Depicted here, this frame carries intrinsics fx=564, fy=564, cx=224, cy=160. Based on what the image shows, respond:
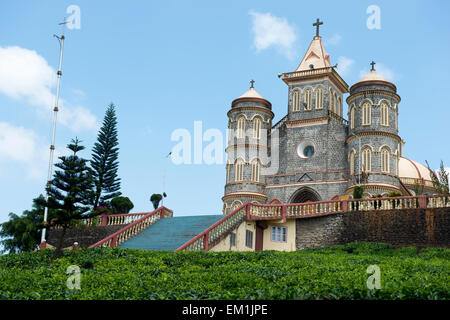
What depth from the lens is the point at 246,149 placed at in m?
40.0

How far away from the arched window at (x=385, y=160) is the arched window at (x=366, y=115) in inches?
83.3

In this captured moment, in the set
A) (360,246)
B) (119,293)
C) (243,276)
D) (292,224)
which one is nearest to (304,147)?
(292,224)

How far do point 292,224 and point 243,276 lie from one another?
13600 millimetres

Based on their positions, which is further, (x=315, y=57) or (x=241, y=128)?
(x=315, y=57)

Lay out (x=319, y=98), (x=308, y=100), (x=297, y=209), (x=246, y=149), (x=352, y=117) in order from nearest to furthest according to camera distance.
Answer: (x=297, y=209) → (x=352, y=117) → (x=319, y=98) → (x=308, y=100) → (x=246, y=149)

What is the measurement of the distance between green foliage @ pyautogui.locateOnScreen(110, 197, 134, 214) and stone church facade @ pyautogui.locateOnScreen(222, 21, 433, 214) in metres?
8.29

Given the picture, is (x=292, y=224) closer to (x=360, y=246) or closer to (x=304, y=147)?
(x=360, y=246)

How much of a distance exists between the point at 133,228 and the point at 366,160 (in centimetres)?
1740

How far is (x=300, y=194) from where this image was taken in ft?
125

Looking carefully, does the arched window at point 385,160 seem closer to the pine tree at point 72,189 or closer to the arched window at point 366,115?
the arched window at point 366,115

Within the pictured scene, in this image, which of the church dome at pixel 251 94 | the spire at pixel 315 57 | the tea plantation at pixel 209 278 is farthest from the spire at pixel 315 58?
the tea plantation at pixel 209 278

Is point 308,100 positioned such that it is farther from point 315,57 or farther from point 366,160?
point 366,160

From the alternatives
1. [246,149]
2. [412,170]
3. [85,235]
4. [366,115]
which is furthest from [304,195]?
[85,235]
